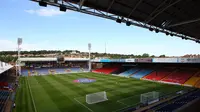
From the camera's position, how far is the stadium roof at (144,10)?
24.2 feet

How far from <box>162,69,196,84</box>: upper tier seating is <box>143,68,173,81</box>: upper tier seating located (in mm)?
1239

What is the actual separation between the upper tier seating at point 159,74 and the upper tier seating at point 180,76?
1.24 m

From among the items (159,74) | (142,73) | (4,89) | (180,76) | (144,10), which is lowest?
(4,89)

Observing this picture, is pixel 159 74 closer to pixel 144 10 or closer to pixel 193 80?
pixel 193 80

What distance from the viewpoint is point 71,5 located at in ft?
23.2

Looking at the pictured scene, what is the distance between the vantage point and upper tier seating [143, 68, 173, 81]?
92.1 feet

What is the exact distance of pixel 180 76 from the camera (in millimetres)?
25656

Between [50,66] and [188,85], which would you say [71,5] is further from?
[50,66]

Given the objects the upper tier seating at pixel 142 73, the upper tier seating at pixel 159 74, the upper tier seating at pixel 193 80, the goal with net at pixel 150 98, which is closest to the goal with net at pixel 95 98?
the goal with net at pixel 150 98

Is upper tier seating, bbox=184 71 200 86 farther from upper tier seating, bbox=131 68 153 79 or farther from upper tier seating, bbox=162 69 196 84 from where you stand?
upper tier seating, bbox=131 68 153 79

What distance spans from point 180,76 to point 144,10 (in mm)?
22965

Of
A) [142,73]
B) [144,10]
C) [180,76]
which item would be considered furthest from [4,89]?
[180,76]

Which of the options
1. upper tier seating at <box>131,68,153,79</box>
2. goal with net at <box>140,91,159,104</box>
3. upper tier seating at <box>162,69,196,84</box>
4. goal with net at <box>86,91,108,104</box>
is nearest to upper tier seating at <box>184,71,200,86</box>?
upper tier seating at <box>162,69,196,84</box>

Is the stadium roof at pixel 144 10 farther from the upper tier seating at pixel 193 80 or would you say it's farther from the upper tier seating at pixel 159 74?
the upper tier seating at pixel 159 74
